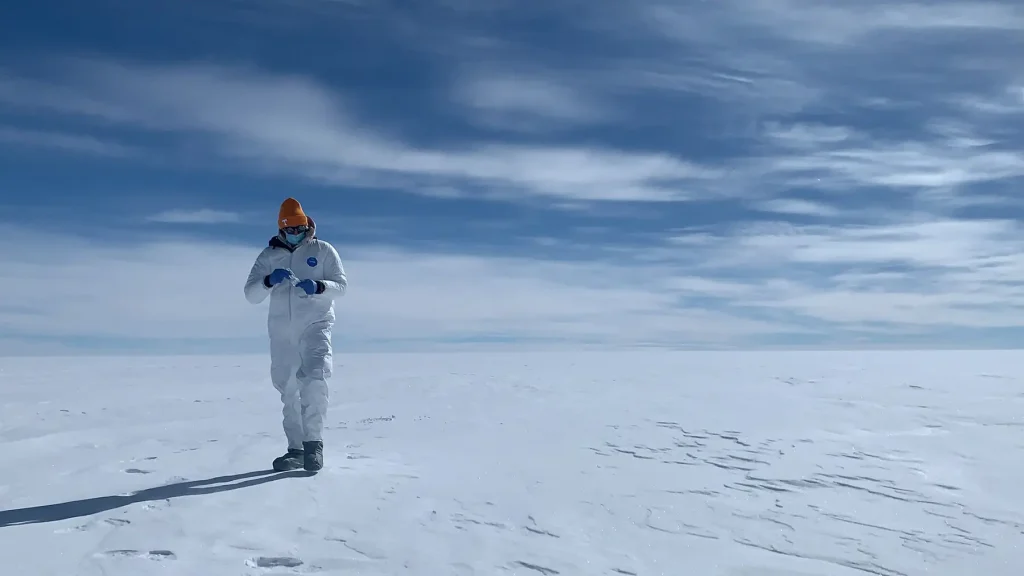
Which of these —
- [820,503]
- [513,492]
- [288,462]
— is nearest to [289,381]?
[288,462]

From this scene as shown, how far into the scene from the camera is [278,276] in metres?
4.51

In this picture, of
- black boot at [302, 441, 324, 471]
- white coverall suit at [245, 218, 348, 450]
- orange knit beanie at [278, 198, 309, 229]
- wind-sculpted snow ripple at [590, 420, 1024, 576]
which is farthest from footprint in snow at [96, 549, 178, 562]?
wind-sculpted snow ripple at [590, 420, 1024, 576]

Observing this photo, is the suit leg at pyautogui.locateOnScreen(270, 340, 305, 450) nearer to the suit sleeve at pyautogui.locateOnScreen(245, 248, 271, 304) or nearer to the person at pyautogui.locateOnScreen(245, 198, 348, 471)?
the person at pyautogui.locateOnScreen(245, 198, 348, 471)

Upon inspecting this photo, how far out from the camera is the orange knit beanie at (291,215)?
187 inches

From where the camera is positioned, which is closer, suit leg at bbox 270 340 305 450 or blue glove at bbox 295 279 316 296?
blue glove at bbox 295 279 316 296

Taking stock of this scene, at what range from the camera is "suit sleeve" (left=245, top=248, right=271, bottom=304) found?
4.72m

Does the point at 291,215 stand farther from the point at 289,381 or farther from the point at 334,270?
the point at 289,381

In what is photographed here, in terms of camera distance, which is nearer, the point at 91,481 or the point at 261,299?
the point at 91,481

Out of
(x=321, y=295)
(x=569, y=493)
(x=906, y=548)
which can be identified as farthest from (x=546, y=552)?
(x=321, y=295)

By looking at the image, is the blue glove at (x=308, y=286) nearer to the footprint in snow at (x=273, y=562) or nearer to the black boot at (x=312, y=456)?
the black boot at (x=312, y=456)

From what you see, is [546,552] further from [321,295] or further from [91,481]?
Result: [91,481]

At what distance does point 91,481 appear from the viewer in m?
4.27

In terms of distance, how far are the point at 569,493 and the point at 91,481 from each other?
3.28 meters

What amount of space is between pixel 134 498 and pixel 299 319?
1556 millimetres
